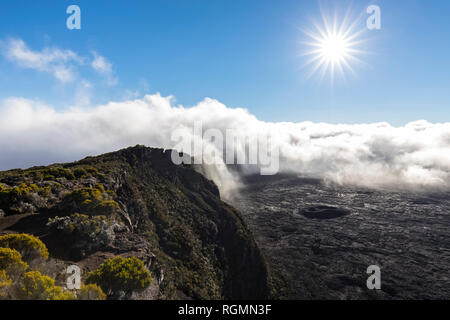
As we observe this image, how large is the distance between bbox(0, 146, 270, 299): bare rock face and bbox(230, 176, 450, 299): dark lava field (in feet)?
61.0

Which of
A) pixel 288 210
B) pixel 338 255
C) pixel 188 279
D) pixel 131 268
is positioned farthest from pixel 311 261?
pixel 131 268

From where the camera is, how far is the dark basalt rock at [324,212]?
135925 millimetres

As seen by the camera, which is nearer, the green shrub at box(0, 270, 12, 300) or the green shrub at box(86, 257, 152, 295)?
the green shrub at box(0, 270, 12, 300)

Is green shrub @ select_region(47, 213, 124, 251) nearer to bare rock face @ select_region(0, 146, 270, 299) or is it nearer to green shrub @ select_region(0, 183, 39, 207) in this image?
bare rock face @ select_region(0, 146, 270, 299)

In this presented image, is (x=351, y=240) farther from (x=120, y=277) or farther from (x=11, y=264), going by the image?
(x=11, y=264)

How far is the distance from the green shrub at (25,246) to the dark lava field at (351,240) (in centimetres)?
6196

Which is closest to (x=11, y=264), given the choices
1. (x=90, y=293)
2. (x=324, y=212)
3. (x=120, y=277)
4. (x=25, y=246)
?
(x=25, y=246)

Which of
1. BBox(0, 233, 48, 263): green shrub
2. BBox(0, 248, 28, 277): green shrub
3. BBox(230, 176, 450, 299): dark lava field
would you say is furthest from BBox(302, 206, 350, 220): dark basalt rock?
BBox(0, 248, 28, 277): green shrub

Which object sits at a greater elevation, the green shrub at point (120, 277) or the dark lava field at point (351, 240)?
→ the green shrub at point (120, 277)

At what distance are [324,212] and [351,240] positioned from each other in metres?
34.2

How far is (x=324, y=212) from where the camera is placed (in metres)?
140

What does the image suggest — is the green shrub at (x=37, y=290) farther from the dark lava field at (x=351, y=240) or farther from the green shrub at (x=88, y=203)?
the dark lava field at (x=351, y=240)

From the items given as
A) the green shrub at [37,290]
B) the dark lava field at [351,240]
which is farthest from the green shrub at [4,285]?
the dark lava field at [351,240]

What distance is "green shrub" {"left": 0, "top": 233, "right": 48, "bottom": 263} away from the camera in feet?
56.2
